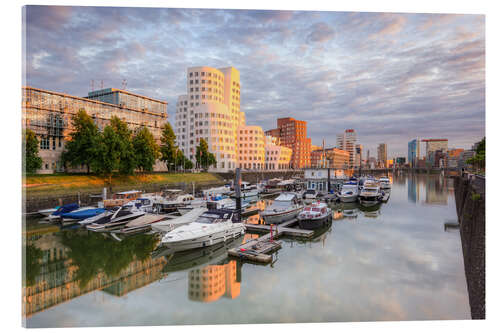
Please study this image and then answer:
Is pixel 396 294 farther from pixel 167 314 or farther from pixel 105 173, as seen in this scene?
pixel 105 173

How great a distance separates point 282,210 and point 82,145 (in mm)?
34935

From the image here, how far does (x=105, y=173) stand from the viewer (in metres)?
41.7

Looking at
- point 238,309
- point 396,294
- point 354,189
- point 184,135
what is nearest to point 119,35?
point 238,309

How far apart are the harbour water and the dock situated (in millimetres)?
520

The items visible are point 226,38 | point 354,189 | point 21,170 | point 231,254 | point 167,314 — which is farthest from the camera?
point 354,189

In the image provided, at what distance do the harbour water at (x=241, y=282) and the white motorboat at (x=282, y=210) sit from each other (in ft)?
13.6

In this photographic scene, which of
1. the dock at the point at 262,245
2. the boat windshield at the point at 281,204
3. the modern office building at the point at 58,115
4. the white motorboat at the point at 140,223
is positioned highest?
the modern office building at the point at 58,115

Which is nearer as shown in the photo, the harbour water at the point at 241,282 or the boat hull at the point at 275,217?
the harbour water at the point at 241,282

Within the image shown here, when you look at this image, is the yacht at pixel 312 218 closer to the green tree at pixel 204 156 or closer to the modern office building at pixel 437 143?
the modern office building at pixel 437 143

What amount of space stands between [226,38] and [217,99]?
85.1m

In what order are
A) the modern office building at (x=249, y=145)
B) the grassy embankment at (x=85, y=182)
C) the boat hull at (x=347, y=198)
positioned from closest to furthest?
the grassy embankment at (x=85, y=182) < the boat hull at (x=347, y=198) < the modern office building at (x=249, y=145)

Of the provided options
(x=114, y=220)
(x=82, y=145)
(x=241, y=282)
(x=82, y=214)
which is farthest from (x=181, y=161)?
(x=241, y=282)

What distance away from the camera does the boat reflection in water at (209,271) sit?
36.0 ft

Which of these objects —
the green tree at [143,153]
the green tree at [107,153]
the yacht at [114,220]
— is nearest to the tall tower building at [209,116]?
the green tree at [143,153]
